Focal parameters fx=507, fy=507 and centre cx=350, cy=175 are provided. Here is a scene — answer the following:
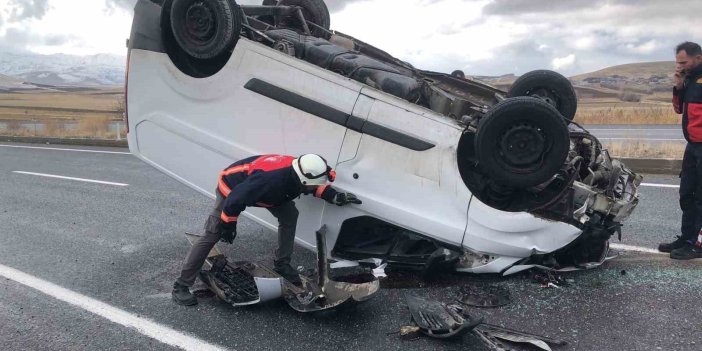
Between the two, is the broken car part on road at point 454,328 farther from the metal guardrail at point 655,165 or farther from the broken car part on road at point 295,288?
the metal guardrail at point 655,165

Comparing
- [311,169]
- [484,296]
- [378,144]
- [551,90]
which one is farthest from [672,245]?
[311,169]

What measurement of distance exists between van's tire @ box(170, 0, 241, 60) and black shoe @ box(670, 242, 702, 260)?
12.1 ft

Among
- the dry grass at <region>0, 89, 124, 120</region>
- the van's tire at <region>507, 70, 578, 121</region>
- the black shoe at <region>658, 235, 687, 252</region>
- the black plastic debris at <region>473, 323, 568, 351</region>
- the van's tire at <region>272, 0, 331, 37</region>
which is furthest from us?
the dry grass at <region>0, 89, 124, 120</region>

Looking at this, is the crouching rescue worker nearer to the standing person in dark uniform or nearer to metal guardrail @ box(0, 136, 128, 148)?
the standing person in dark uniform

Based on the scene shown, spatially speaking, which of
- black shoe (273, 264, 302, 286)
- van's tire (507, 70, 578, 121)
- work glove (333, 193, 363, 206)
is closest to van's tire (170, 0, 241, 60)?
work glove (333, 193, 363, 206)

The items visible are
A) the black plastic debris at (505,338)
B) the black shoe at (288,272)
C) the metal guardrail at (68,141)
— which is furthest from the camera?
the metal guardrail at (68,141)

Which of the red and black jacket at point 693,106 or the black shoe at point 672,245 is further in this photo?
the black shoe at point 672,245

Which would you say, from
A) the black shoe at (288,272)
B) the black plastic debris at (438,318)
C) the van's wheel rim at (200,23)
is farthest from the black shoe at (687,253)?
the van's wheel rim at (200,23)

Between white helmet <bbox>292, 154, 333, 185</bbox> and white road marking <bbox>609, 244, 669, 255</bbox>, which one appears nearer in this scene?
white helmet <bbox>292, 154, 333, 185</bbox>

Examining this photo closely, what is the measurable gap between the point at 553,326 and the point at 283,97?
2305mm

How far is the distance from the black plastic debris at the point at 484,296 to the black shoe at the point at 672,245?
161 cm

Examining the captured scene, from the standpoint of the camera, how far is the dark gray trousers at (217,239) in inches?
137

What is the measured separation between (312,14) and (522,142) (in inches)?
120

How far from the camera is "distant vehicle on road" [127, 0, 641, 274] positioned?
3281 mm
